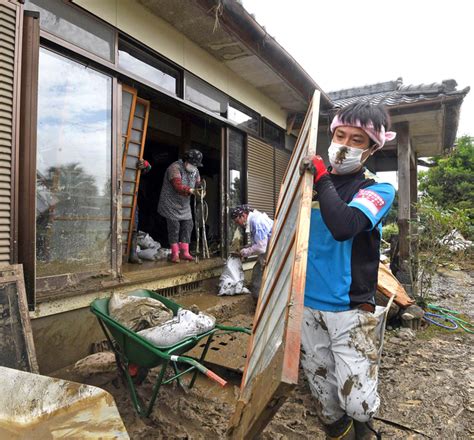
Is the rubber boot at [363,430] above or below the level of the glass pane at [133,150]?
below

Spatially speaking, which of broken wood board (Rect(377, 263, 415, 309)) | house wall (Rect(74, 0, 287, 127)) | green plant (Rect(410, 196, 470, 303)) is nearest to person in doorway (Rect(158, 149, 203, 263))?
house wall (Rect(74, 0, 287, 127))

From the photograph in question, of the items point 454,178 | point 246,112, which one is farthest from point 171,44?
point 454,178

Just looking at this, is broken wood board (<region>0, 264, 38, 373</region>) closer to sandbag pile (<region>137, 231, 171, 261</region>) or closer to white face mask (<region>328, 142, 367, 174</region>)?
white face mask (<region>328, 142, 367, 174</region>)

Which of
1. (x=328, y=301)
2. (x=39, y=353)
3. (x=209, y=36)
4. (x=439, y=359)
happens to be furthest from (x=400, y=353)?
(x=209, y=36)

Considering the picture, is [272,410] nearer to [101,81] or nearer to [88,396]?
[88,396]

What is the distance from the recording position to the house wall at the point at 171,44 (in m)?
3.54

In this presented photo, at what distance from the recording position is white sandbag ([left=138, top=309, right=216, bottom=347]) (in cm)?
233

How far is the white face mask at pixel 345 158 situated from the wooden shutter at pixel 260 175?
14.5 ft

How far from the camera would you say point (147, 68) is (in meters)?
4.16

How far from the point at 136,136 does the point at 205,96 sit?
132 cm

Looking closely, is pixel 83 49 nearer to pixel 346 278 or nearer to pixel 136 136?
pixel 136 136

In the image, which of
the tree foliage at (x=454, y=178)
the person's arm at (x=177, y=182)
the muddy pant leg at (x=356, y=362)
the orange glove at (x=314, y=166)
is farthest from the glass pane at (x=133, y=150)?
the tree foliage at (x=454, y=178)

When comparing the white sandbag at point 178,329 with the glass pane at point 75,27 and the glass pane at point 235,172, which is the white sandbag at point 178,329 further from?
the glass pane at point 235,172

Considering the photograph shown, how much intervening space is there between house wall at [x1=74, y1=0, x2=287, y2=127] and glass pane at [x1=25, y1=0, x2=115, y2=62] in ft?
0.41
